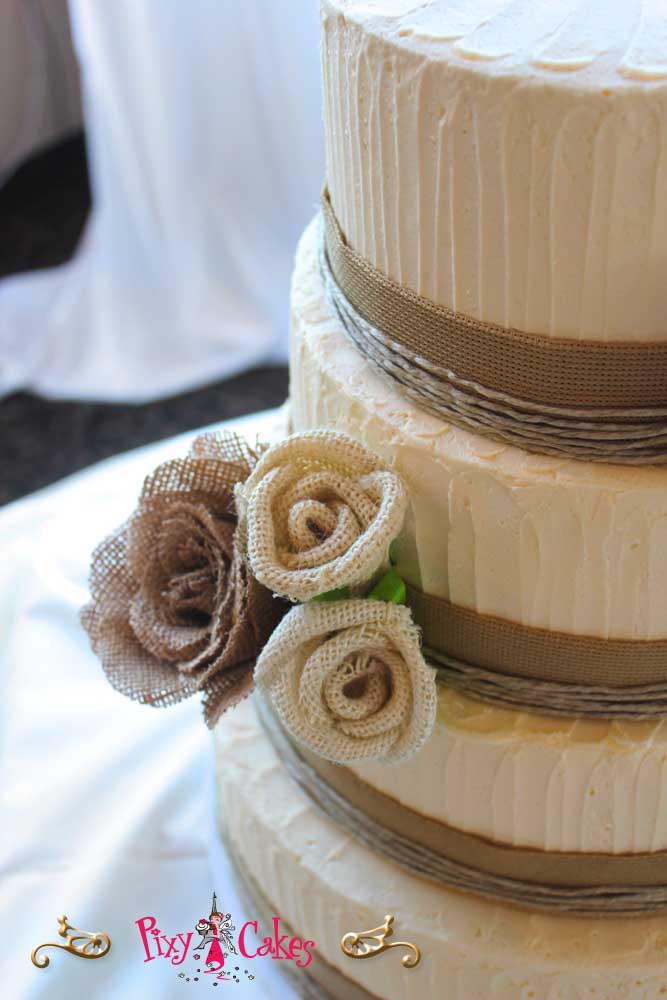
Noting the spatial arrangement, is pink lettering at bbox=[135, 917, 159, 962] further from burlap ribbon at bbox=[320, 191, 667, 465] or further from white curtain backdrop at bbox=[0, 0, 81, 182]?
white curtain backdrop at bbox=[0, 0, 81, 182]

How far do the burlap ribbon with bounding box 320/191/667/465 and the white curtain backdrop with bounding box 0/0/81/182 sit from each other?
2946mm

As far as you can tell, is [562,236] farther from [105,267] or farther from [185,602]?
[105,267]

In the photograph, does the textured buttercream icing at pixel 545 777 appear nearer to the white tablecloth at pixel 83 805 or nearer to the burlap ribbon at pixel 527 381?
the burlap ribbon at pixel 527 381

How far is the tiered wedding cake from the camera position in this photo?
0.78 meters

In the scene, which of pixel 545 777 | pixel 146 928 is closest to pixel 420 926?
pixel 545 777

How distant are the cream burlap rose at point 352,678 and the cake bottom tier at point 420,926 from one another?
219mm

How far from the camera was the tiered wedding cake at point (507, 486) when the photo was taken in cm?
78

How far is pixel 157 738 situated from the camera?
4.87 ft

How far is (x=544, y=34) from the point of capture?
80cm

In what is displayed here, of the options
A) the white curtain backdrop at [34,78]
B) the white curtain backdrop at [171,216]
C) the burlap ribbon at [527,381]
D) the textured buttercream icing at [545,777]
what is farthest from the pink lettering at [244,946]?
the white curtain backdrop at [34,78]

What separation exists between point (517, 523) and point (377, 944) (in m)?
0.45

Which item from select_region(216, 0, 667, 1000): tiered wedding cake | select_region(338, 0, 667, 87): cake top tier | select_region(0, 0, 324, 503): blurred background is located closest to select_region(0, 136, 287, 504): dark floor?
select_region(0, 0, 324, 503): blurred background

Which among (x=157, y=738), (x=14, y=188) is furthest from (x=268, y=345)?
(x=157, y=738)

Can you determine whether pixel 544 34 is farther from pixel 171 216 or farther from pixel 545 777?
pixel 171 216
